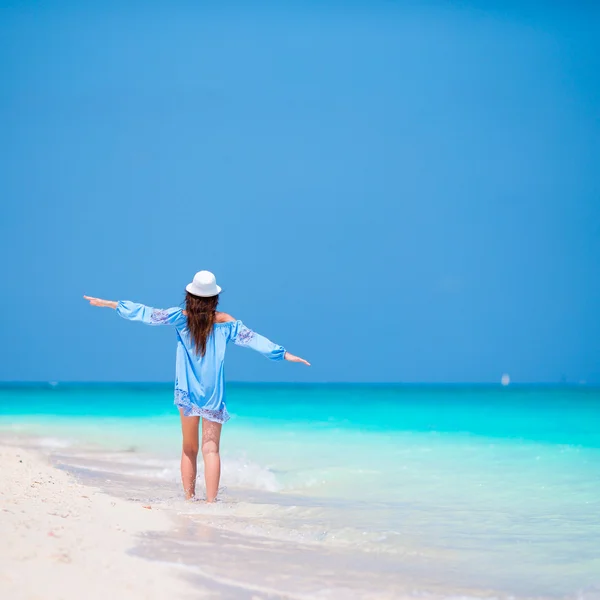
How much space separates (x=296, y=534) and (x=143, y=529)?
33.1 inches

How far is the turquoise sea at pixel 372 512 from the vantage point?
10.2 feet

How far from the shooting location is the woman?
4.49 m

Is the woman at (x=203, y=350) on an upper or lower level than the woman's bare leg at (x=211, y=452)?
upper

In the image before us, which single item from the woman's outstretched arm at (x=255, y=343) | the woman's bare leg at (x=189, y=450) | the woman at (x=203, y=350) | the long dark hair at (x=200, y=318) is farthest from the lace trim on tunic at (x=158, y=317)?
the woman's bare leg at (x=189, y=450)

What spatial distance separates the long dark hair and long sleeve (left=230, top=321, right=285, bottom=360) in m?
0.17

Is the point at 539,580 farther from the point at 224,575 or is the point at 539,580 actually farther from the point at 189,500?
the point at 189,500

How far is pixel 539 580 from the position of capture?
11.0ft

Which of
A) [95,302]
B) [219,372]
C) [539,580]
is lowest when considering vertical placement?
[539,580]

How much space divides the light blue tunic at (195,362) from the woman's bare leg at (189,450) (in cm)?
8

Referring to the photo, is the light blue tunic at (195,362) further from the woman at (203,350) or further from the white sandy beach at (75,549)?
the white sandy beach at (75,549)

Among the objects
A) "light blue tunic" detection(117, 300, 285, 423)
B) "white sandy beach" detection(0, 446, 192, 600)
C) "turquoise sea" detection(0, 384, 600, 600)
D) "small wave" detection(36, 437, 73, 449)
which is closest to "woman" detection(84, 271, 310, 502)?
"light blue tunic" detection(117, 300, 285, 423)

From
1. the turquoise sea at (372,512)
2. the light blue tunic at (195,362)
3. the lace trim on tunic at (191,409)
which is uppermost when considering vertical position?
the light blue tunic at (195,362)

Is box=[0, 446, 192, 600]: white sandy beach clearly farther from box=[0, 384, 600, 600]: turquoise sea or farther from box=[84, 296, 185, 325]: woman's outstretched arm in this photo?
box=[84, 296, 185, 325]: woman's outstretched arm

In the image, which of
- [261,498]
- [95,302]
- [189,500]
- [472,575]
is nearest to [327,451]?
[261,498]
